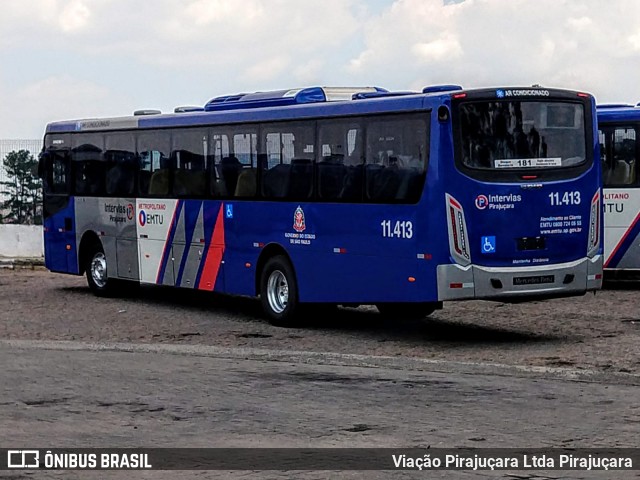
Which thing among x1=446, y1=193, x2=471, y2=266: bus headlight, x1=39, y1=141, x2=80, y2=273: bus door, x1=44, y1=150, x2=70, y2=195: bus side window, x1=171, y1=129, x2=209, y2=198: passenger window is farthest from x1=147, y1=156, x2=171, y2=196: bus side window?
x1=446, y1=193, x2=471, y2=266: bus headlight

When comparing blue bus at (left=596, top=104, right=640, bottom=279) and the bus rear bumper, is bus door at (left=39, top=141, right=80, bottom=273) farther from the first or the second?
the bus rear bumper

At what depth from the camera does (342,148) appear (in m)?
18.0

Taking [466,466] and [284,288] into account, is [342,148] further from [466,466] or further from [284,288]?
[466,466]

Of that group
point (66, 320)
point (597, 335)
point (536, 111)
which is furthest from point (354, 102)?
point (66, 320)

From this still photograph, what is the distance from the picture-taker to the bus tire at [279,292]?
18.8 meters

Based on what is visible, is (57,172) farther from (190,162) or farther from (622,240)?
(622,240)

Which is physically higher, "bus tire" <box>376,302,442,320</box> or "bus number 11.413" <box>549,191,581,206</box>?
"bus number 11.413" <box>549,191,581,206</box>

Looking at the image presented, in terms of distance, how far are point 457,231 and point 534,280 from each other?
1.19 m

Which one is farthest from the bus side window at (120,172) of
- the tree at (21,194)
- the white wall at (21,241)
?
the white wall at (21,241)

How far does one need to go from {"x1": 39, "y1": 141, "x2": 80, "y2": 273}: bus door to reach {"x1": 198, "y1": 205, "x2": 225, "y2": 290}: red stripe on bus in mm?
4259

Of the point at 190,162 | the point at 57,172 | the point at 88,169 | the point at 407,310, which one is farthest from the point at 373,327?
the point at 57,172

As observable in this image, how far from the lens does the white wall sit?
113 ft

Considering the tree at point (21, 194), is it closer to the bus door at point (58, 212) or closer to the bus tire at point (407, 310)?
the bus door at point (58, 212)

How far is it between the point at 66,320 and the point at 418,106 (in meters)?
6.64
